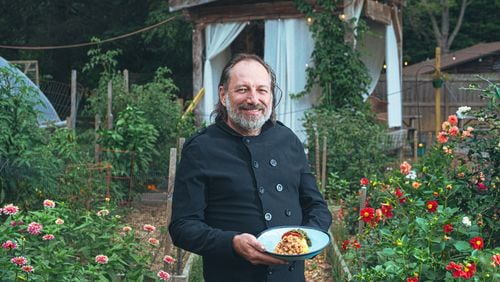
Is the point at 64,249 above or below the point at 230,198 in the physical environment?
below

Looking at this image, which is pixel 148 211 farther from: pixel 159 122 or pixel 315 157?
pixel 315 157

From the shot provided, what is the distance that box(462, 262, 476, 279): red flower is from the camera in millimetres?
4023

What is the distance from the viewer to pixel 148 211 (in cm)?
1062

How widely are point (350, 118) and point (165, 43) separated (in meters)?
13.8

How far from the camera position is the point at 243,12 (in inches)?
589

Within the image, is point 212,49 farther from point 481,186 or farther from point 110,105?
point 481,186

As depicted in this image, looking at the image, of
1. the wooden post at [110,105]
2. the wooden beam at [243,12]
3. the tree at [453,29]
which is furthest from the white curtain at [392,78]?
the tree at [453,29]

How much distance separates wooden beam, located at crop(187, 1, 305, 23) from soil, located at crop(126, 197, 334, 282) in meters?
4.88

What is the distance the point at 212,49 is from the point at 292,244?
12647mm

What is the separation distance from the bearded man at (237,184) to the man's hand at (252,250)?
5 centimetres

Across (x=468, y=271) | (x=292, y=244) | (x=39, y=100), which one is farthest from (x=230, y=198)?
(x=39, y=100)

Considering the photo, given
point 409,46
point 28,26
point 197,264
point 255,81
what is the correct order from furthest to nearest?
point 409,46, point 28,26, point 197,264, point 255,81

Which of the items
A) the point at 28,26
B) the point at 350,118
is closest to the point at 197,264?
the point at 350,118

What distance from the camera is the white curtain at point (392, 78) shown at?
16.7m
